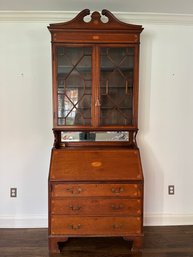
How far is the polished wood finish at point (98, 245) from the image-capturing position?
2506 millimetres

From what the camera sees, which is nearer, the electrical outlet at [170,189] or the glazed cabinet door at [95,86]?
the glazed cabinet door at [95,86]

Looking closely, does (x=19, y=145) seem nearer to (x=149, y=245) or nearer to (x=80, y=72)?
(x=80, y=72)

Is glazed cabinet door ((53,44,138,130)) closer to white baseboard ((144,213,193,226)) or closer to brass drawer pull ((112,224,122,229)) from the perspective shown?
brass drawer pull ((112,224,122,229))

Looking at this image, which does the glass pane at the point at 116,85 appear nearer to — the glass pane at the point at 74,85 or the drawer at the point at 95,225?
the glass pane at the point at 74,85

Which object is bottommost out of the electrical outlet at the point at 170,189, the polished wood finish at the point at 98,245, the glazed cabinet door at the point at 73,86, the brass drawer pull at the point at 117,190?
the polished wood finish at the point at 98,245

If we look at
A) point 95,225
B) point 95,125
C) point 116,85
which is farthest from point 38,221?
point 116,85

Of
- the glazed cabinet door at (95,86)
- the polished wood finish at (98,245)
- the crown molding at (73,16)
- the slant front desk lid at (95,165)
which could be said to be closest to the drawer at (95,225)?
the polished wood finish at (98,245)

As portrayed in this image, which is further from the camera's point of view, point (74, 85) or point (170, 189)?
point (170, 189)

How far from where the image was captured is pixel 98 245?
2.66m

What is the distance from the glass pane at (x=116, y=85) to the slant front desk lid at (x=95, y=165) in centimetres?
34

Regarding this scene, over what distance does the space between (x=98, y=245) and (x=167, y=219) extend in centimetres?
98

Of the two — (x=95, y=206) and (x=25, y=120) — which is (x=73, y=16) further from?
(x=95, y=206)

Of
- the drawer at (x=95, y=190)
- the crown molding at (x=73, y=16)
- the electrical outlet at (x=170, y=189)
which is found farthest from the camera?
the electrical outlet at (x=170, y=189)

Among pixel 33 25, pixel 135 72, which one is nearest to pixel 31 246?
pixel 135 72
